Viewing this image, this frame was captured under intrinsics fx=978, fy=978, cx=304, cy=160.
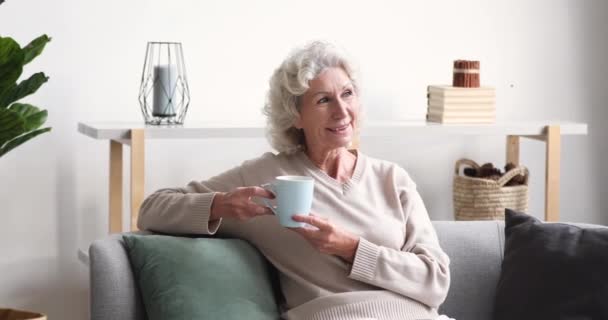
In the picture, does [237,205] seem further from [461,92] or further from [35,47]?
[461,92]

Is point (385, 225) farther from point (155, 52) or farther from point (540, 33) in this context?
point (540, 33)

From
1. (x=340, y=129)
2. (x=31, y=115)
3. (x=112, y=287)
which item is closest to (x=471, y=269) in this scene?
(x=340, y=129)

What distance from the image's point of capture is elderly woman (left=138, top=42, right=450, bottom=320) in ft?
7.44

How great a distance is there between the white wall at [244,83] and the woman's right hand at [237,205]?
1.24 metres

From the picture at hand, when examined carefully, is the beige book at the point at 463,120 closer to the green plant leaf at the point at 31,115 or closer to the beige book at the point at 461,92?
the beige book at the point at 461,92

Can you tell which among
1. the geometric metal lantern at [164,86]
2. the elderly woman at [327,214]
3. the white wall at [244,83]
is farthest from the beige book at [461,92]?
the elderly woman at [327,214]

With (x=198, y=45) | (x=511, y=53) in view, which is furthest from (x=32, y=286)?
(x=511, y=53)

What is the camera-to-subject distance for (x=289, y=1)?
363cm

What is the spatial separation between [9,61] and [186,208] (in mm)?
643

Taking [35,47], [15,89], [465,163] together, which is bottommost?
[465,163]

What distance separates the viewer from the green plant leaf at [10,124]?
2.50 metres

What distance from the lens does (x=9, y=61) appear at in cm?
253

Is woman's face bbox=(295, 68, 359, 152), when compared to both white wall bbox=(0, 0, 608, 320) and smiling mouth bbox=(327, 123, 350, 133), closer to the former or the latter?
smiling mouth bbox=(327, 123, 350, 133)

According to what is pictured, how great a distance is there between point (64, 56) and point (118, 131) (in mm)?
457
